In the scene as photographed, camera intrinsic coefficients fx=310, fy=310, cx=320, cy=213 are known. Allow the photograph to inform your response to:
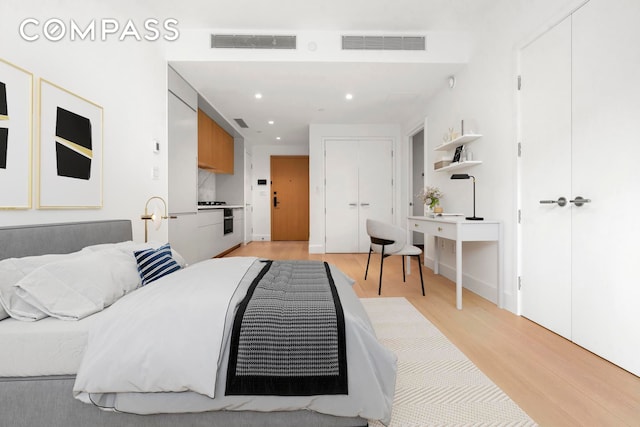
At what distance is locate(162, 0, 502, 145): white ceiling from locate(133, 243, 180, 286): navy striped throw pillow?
236 centimetres

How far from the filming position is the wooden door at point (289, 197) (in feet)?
26.5

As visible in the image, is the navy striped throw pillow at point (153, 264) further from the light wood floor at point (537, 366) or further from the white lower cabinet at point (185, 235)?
the light wood floor at point (537, 366)

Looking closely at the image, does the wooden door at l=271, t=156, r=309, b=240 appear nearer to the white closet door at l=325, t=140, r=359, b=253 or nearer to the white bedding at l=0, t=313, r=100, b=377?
the white closet door at l=325, t=140, r=359, b=253

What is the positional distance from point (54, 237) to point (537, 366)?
2864 millimetres

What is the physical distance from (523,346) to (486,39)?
2.82 meters

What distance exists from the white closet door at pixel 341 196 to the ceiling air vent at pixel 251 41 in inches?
Answer: 109

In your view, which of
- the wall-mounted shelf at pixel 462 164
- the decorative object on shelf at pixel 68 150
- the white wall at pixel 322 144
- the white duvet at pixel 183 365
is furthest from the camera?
the white wall at pixel 322 144

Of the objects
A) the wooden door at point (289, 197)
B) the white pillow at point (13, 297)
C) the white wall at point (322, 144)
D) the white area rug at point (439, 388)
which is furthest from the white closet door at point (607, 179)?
the wooden door at point (289, 197)

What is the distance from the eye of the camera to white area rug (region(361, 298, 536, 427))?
1.33 meters

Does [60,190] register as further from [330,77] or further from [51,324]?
[330,77]

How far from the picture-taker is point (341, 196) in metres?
6.02

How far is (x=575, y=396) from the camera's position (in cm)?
149

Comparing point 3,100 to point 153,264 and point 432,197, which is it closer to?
point 153,264

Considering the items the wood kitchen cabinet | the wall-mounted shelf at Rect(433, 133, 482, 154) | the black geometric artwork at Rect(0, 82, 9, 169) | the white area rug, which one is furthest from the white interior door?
the white area rug
